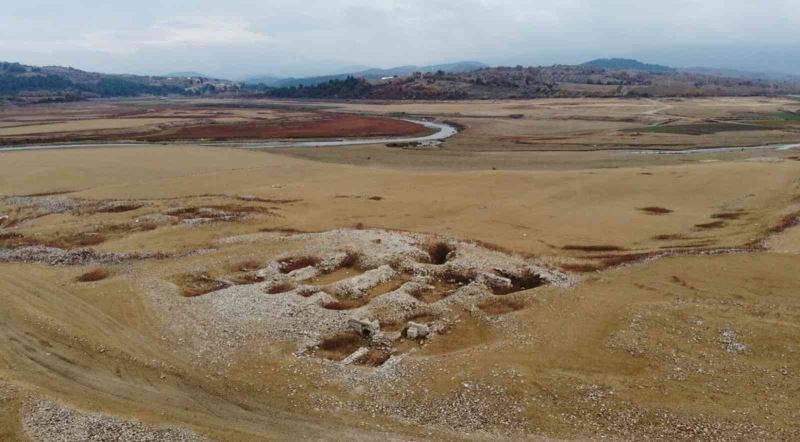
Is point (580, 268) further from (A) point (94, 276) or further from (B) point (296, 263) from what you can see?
(A) point (94, 276)

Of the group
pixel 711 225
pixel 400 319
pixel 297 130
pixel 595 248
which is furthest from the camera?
pixel 297 130

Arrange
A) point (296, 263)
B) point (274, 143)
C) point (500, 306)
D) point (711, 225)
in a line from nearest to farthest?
point (500, 306) → point (296, 263) → point (711, 225) → point (274, 143)

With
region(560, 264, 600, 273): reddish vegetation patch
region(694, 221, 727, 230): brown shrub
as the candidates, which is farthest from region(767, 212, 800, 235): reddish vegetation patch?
region(560, 264, 600, 273): reddish vegetation patch

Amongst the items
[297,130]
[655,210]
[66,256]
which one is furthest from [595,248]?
[297,130]

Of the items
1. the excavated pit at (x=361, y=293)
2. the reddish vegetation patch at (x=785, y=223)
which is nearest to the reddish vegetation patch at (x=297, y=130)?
the excavated pit at (x=361, y=293)

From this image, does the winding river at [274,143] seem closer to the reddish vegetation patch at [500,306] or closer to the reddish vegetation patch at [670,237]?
the reddish vegetation patch at [670,237]

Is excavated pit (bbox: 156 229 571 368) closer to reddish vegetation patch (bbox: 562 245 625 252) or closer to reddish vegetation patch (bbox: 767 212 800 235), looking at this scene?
reddish vegetation patch (bbox: 562 245 625 252)

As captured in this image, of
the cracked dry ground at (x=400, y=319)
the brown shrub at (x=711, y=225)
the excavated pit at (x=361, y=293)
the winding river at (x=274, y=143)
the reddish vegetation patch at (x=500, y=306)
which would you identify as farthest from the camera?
the winding river at (x=274, y=143)
